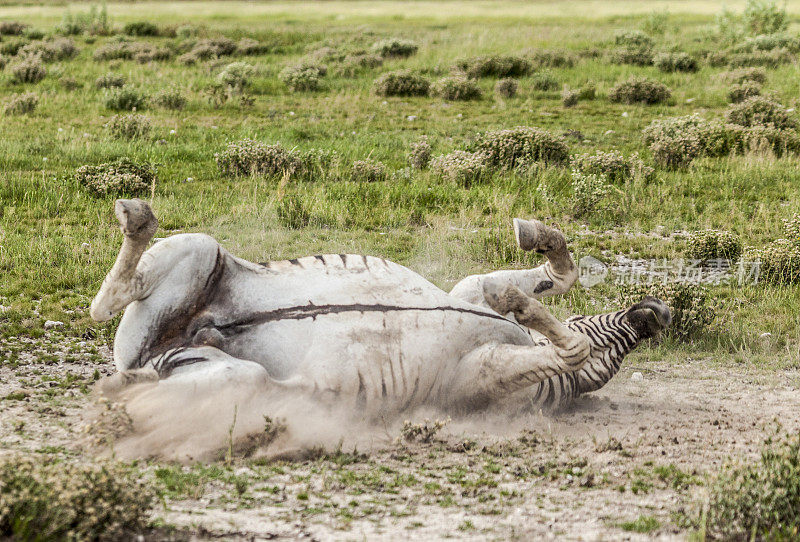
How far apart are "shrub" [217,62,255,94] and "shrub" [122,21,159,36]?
1237cm

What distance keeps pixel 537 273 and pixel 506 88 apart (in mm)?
16106

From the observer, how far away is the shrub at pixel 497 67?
23641mm

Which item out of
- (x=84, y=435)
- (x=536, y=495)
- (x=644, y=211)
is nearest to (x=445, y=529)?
(x=536, y=495)

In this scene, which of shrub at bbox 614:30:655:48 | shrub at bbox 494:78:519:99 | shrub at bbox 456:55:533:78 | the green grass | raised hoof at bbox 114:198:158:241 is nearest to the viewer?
raised hoof at bbox 114:198:158:241

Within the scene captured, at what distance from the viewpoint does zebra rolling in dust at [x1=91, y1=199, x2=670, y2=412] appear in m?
4.77

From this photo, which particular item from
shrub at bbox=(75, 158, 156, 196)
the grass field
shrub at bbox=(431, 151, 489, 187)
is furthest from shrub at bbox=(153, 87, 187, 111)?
shrub at bbox=(431, 151, 489, 187)

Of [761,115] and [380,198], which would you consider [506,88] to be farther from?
[380,198]

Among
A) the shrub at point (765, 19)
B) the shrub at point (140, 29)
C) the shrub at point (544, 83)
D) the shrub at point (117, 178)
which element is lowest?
the shrub at point (117, 178)

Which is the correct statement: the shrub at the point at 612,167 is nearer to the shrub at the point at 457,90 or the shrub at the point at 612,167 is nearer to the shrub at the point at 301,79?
the shrub at the point at 457,90

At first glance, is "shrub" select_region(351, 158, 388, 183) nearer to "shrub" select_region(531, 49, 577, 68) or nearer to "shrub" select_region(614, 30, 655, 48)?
"shrub" select_region(531, 49, 577, 68)

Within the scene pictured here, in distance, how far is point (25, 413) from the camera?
544cm

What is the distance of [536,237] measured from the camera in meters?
5.50

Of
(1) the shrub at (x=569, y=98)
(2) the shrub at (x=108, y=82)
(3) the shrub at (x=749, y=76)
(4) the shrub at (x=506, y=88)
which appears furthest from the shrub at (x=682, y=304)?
(2) the shrub at (x=108, y=82)

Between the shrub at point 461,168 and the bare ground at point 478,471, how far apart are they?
7.12 m
